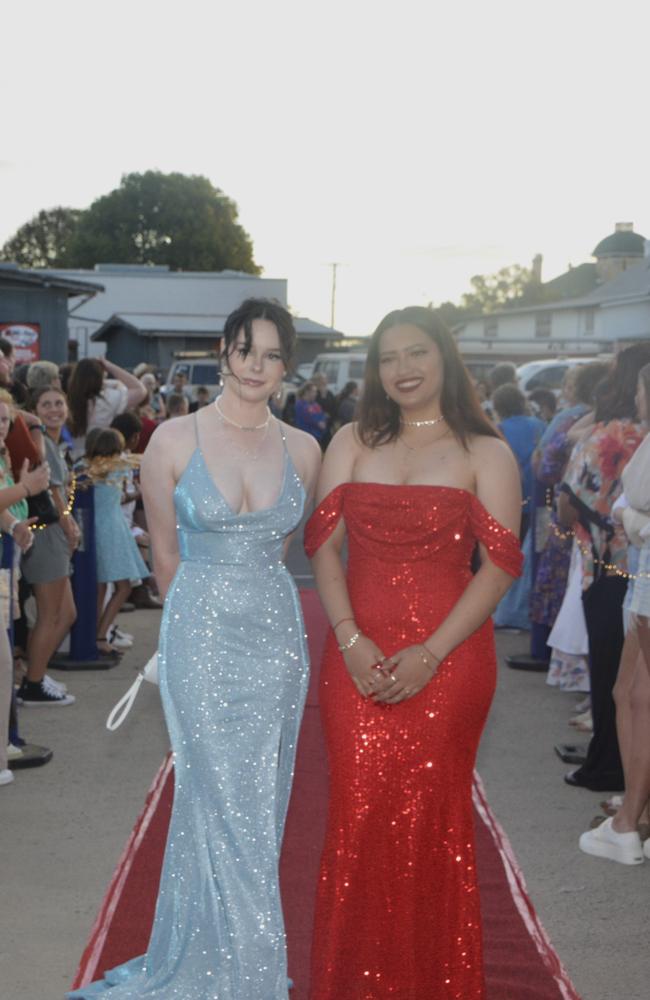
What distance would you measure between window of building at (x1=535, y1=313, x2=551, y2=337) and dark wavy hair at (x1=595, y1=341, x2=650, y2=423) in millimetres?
64222

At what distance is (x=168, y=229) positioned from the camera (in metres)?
88.8

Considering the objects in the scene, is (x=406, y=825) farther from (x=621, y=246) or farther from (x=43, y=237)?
(x=43, y=237)

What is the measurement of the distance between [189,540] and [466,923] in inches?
55.3

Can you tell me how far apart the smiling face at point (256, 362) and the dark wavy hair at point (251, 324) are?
1 centimetres

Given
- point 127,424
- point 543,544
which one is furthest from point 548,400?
point 127,424

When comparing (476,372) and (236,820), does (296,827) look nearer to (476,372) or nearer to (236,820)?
(236,820)

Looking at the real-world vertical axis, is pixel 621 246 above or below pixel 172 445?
above

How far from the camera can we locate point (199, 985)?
416 cm

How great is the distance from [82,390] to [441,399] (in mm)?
6641

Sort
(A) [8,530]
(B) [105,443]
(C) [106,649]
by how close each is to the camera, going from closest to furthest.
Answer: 1. (A) [8,530]
2. (B) [105,443]
3. (C) [106,649]

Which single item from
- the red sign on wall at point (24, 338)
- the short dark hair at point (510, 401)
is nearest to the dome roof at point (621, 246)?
the red sign on wall at point (24, 338)

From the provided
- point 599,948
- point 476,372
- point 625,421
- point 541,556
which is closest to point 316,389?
point 476,372

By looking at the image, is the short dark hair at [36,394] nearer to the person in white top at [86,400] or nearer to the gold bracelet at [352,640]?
the person in white top at [86,400]

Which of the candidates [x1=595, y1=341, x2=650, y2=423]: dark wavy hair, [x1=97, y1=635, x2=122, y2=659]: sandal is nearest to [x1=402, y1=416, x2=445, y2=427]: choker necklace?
[x1=595, y1=341, x2=650, y2=423]: dark wavy hair
